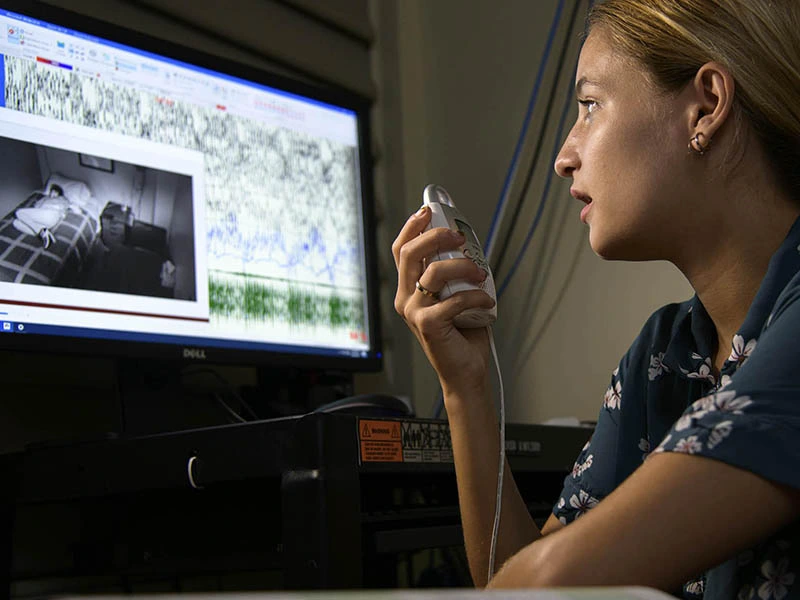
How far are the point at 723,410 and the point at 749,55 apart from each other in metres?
0.42

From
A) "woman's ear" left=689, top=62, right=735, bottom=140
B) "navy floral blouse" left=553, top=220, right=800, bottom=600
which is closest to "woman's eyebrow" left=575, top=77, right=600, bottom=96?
"woman's ear" left=689, top=62, right=735, bottom=140

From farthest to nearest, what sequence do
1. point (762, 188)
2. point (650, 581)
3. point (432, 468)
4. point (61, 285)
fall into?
point (61, 285) → point (432, 468) → point (762, 188) → point (650, 581)

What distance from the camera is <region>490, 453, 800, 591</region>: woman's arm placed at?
571 millimetres

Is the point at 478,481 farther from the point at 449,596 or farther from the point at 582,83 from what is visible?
the point at 449,596

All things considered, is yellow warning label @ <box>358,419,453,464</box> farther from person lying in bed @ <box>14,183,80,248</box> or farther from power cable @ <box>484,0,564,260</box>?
power cable @ <box>484,0,564,260</box>

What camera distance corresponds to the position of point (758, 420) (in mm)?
604

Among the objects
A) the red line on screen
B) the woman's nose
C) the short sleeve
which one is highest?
the woman's nose

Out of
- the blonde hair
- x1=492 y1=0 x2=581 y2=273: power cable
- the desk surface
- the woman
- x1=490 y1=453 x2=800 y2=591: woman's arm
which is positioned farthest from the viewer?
x1=492 y1=0 x2=581 y2=273: power cable

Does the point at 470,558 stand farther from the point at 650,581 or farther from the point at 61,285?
the point at 61,285

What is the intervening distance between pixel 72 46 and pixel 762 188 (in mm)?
848

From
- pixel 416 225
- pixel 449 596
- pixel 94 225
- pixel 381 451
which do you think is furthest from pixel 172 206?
pixel 449 596

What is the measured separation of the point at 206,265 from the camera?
4.21ft

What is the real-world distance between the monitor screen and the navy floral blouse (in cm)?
53

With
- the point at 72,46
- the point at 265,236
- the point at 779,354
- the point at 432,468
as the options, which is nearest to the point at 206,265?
the point at 265,236
